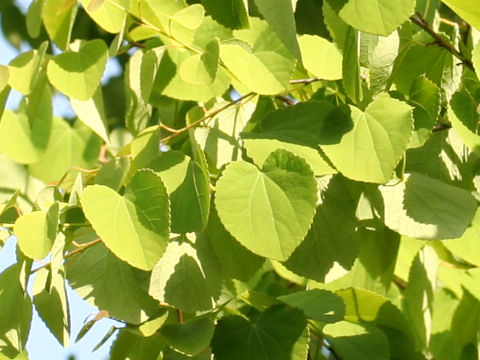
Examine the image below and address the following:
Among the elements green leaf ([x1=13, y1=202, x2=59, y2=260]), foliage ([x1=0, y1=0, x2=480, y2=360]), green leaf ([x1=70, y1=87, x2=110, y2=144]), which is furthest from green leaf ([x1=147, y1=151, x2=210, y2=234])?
green leaf ([x1=70, y1=87, x2=110, y2=144])

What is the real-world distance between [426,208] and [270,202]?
0.17 meters

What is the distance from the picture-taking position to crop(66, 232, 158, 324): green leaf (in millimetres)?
841

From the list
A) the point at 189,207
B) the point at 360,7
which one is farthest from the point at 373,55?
the point at 189,207

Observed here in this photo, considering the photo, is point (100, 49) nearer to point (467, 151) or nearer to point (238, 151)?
point (238, 151)

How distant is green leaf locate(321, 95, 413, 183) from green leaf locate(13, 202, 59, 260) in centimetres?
25

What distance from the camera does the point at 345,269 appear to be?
0.85 m

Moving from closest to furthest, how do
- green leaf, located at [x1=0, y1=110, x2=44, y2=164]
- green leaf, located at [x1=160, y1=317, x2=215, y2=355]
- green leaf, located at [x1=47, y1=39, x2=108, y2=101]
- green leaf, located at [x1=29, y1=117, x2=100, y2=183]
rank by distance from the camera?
green leaf, located at [x1=160, y1=317, x2=215, y2=355] < green leaf, located at [x1=47, y1=39, x2=108, y2=101] < green leaf, located at [x1=0, y1=110, x2=44, y2=164] < green leaf, located at [x1=29, y1=117, x2=100, y2=183]

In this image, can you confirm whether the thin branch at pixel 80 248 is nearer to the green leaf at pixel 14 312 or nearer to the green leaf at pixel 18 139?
the green leaf at pixel 14 312

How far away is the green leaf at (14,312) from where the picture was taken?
0.85 metres

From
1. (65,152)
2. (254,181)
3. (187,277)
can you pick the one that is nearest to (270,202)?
(254,181)

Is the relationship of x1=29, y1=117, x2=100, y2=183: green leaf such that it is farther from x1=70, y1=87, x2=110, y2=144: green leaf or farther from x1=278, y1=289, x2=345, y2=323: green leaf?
x1=278, y1=289, x2=345, y2=323: green leaf

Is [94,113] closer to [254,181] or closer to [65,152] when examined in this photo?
[254,181]

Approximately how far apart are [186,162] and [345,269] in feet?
0.61

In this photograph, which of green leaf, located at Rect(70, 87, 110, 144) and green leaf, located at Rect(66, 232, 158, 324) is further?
green leaf, located at Rect(70, 87, 110, 144)
